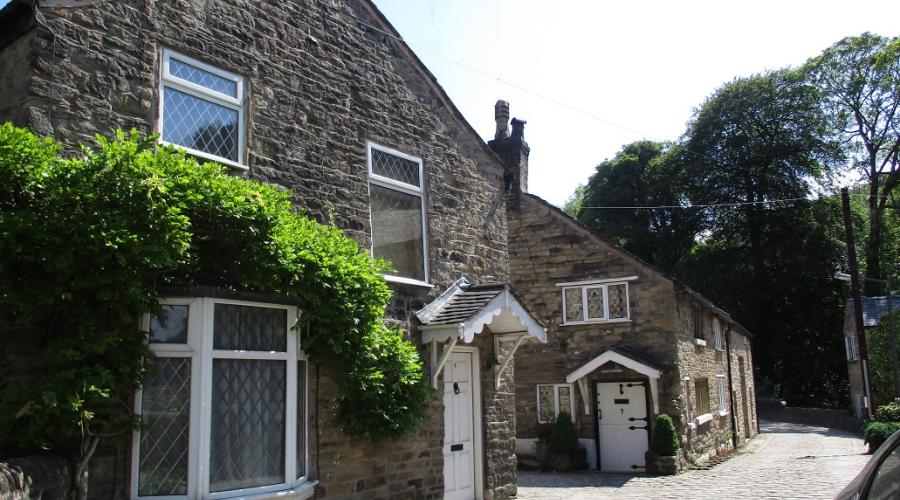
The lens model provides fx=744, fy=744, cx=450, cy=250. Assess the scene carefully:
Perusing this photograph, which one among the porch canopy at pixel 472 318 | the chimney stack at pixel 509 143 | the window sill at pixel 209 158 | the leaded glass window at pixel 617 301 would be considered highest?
the chimney stack at pixel 509 143

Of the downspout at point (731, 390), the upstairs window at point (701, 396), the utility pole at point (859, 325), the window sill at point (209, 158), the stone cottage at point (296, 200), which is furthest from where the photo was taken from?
the downspout at point (731, 390)

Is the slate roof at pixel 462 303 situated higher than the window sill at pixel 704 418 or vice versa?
the slate roof at pixel 462 303

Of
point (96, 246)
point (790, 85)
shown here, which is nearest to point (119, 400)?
point (96, 246)

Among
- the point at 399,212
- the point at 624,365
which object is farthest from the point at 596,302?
the point at 399,212

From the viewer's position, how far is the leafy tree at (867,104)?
4203 centimetres

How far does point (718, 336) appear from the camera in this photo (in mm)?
25500

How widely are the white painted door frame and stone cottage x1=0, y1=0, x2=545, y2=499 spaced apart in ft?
0.08

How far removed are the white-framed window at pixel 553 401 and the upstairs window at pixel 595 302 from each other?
1.84m

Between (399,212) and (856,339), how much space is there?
3145cm

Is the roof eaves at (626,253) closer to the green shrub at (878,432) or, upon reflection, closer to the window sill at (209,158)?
the green shrub at (878,432)

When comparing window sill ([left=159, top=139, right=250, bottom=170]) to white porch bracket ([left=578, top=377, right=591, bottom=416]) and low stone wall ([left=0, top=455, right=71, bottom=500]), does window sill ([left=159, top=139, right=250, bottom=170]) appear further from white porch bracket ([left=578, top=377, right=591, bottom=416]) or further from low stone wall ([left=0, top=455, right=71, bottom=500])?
white porch bracket ([left=578, top=377, right=591, bottom=416])

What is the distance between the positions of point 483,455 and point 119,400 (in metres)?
6.50

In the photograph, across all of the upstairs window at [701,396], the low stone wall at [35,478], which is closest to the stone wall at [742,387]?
the upstairs window at [701,396]

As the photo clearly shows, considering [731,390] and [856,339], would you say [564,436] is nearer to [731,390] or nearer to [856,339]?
[731,390]
